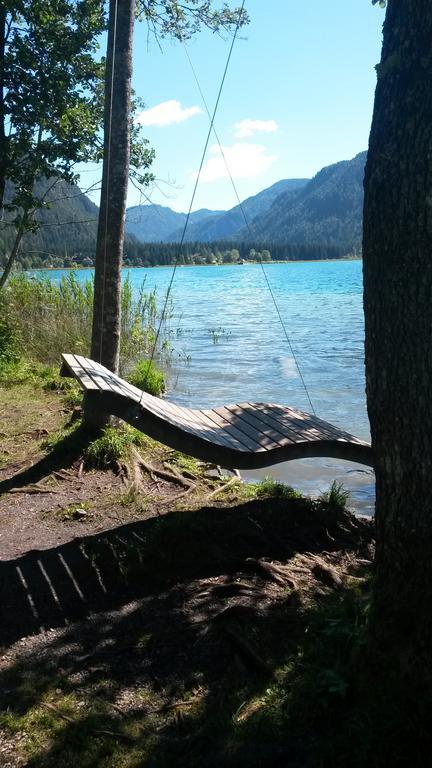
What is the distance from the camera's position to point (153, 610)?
3643 mm

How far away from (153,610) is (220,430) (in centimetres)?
216

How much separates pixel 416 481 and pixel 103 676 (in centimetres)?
164

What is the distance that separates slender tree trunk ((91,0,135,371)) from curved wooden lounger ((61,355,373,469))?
1.29 metres

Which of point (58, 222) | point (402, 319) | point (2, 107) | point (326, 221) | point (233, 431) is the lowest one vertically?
point (233, 431)

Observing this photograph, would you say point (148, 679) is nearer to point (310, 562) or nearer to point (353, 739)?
point (353, 739)

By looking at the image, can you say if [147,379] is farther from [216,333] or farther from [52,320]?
[216,333]

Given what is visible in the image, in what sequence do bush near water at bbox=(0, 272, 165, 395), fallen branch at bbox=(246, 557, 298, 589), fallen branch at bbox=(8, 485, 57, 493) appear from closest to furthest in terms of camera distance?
fallen branch at bbox=(246, 557, 298, 589) → fallen branch at bbox=(8, 485, 57, 493) → bush near water at bbox=(0, 272, 165, 395)

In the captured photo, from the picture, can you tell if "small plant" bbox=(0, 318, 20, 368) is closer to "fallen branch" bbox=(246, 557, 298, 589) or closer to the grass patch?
the grass patch

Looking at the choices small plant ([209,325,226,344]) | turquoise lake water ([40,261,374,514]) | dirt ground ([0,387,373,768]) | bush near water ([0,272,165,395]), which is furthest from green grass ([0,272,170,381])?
small plant ([209,325,226,344])

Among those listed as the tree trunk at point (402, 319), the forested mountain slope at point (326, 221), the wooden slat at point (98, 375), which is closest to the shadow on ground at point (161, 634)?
the tree trunk at point (402, 319)

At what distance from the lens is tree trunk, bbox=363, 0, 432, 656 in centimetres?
233

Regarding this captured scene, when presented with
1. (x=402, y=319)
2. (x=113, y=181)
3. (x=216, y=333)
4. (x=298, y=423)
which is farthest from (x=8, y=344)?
(x=216, y=333)

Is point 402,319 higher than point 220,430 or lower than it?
higher

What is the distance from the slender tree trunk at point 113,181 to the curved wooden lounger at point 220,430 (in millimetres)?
1293
